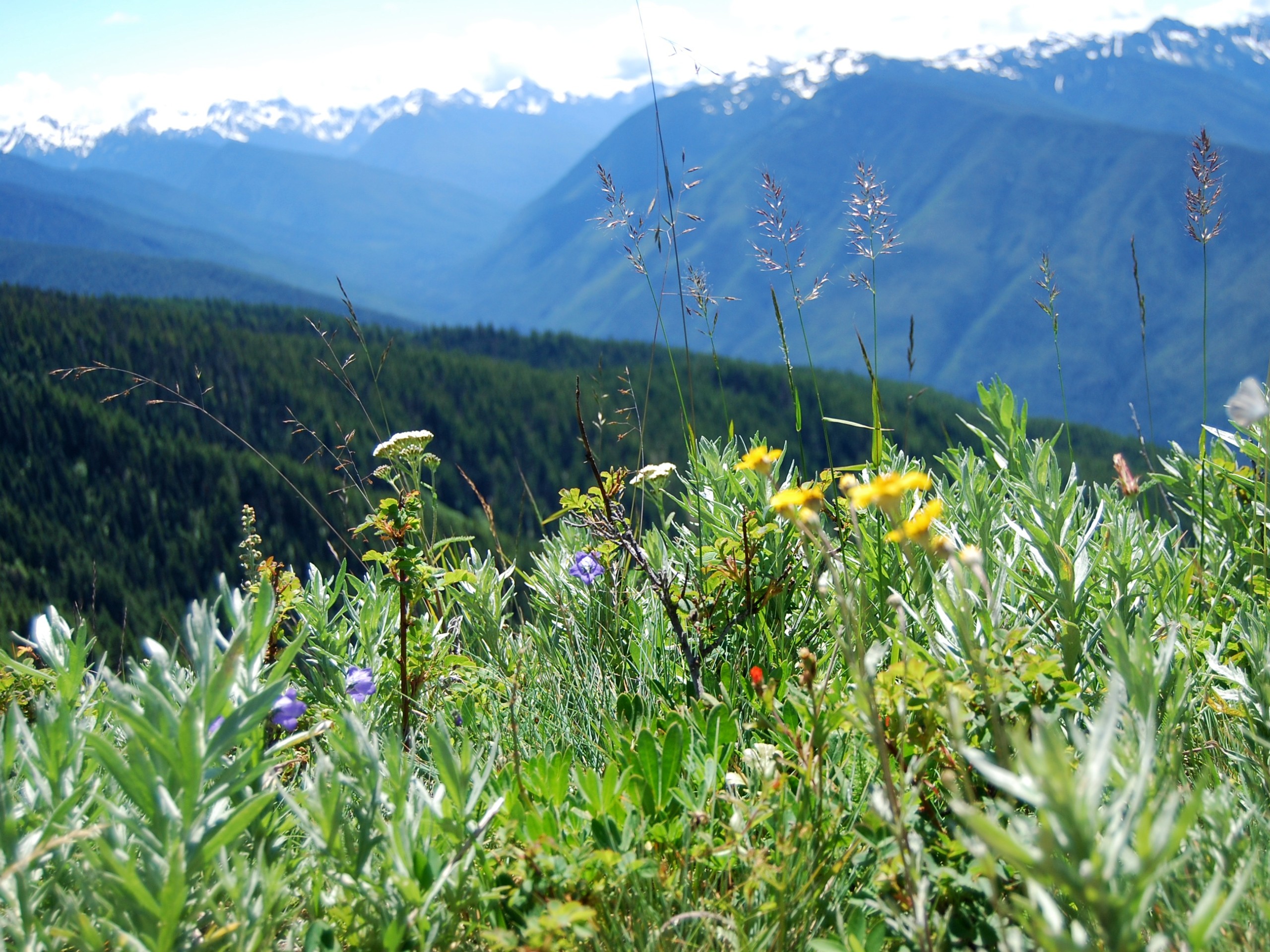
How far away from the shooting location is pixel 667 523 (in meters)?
2.91

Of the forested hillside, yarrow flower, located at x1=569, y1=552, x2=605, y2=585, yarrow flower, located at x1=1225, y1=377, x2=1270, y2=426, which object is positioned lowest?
the forested hillside

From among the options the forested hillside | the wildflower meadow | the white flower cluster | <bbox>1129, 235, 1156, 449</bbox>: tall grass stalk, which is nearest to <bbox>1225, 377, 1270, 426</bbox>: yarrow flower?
the wildflower meadow

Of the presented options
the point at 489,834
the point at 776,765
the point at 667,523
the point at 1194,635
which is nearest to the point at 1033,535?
the point at 1194,635

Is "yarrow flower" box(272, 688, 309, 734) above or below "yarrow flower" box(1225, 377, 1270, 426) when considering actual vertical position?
below

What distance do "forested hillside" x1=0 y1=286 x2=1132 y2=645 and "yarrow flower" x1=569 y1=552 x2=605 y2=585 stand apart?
3684 cm

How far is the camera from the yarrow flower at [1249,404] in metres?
1.28

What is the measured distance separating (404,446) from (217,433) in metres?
73.1

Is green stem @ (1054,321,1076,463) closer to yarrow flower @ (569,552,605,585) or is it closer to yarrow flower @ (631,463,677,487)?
yarrow flower @ (631,463,677,487)

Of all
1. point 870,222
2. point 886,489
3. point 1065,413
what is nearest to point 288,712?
point 886,489

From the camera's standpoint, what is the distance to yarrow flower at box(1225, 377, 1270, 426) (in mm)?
1277

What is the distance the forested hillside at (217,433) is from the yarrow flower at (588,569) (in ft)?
121

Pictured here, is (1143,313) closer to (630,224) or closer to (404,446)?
(630,224)

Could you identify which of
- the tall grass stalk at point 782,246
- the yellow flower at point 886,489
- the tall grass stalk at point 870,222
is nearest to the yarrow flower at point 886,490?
the yellow flower at point 886,489

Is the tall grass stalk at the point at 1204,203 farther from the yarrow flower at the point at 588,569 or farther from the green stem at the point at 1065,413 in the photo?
the yarrow flower at the point at 588,569
